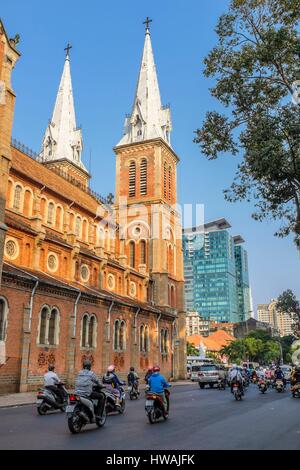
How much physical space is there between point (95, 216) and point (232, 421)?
32.2m

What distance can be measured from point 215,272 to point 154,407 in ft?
534

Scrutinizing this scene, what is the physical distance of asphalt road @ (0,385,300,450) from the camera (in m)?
7.99

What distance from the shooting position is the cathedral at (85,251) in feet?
79.0

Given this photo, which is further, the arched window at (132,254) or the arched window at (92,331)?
the arched window at (132,254)

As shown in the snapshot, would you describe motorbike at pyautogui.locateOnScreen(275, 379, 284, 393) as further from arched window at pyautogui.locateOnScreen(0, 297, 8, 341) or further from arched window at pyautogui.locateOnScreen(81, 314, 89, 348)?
arched window at pyautogui.locateOnScreen(0, 297, 8, 341)

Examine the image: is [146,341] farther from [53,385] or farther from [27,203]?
[53,385]

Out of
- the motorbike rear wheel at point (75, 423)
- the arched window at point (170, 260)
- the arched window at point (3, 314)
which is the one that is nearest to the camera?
the motorbike rear wheel at point (75, 423)

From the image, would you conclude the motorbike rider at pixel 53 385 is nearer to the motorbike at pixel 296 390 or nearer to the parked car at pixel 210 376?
the motorbike at pixel 296 390

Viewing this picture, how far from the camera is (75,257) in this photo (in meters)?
32.5

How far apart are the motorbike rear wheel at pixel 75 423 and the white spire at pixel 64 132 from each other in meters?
47.4

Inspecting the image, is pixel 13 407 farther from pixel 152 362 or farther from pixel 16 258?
pixel 152 362

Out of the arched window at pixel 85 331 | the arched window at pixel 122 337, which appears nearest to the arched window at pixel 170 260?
the arched window at pixel 122 337

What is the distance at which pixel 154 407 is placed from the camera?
11.5 metres
